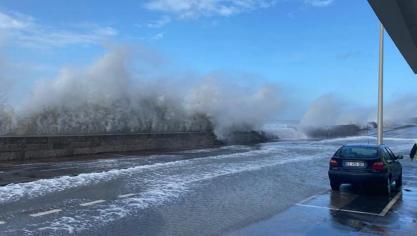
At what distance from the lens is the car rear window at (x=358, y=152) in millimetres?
12156

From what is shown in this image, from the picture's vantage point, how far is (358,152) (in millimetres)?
12406

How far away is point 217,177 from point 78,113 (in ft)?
47.0

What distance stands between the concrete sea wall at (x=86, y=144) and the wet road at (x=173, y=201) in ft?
6.62

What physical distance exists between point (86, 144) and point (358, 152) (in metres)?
12.4

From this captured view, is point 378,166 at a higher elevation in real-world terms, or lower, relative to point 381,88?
lower

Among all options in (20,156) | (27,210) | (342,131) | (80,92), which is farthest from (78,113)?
(342,131)

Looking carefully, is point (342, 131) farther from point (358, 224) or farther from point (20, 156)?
point (358, 224)

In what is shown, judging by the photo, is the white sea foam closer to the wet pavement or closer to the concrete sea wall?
the wet pavement

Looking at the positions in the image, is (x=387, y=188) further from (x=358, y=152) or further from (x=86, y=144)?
(x=86, y=144)

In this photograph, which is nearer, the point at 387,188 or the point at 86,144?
the point at 387,188

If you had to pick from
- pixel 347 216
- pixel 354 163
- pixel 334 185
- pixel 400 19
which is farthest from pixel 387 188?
pixel 400 19

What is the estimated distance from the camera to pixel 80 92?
86.1 feet

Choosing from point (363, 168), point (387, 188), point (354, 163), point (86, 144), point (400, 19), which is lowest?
point (387, 188)

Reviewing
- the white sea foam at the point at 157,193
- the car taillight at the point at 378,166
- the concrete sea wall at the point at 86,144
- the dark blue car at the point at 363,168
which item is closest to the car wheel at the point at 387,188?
Answer: the dark blue car at the point at 363,168
